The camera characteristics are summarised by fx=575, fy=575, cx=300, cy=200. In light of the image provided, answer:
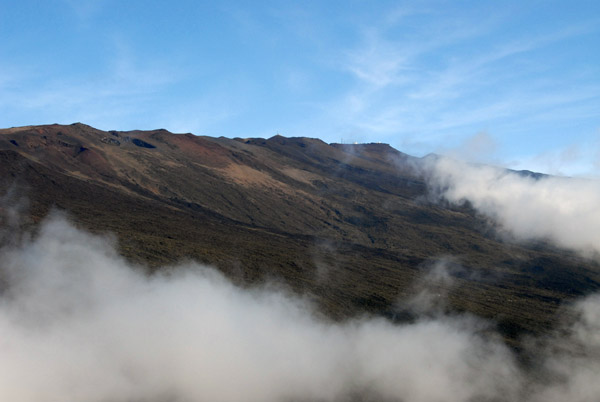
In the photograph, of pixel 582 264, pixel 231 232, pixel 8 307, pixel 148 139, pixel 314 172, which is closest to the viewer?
pixel 8 307

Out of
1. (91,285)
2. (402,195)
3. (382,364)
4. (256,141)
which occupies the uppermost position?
(256,141)

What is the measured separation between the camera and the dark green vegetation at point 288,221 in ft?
197

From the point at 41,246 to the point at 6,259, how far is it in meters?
5.25

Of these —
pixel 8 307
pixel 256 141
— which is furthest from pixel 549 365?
pixel 256 141

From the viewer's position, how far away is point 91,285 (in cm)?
4381

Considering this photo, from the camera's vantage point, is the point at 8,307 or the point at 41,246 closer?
the point at 8,307

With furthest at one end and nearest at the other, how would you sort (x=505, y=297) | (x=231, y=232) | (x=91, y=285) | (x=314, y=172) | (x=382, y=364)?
(x=314, y=172)
(x=231, y=232)
(x=505, y=297)
(x=91, y=285)
(x=382, y=364)

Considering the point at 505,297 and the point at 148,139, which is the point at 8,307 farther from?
the point at 148,139

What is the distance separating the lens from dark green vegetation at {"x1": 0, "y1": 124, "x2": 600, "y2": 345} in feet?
197

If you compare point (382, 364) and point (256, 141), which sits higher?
point (256, 141)

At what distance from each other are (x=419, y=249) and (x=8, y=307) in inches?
3295

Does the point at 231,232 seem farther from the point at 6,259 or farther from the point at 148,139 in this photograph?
the point at 148,139

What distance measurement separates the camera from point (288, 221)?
111812mm

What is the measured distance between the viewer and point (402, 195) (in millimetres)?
148875
